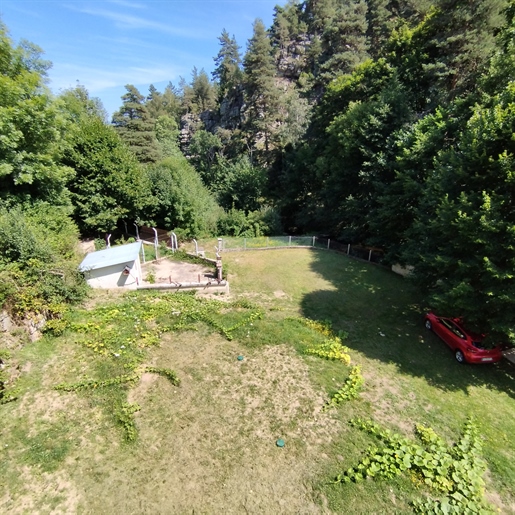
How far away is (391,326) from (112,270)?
13363mm

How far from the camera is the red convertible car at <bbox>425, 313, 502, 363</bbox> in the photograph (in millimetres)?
10445

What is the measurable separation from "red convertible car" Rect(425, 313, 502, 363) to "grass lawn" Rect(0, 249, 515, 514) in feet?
1.33

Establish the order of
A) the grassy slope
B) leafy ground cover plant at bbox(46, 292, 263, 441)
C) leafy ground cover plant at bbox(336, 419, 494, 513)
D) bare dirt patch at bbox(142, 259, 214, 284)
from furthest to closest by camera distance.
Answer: bare dirt patch at bbox(142, 259, 214, 284)
leafy ground cover plant at bbox(46, 292, 263, 441)
the grassy slope
leafy ground cover plant at bbox(336, 419, 494, 513)

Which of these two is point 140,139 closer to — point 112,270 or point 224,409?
point 112,270

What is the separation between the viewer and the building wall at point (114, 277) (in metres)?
14.1

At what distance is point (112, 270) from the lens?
14281 mm

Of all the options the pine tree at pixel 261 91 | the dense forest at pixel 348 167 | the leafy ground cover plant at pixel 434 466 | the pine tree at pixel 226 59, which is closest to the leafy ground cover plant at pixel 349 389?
the leafy ground cover plant at pixel 434 466

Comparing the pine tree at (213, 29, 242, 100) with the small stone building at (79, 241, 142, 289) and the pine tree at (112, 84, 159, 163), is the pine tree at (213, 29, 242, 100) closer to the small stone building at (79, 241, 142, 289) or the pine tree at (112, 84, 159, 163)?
the pine tree at (112, 84, 159, 163)

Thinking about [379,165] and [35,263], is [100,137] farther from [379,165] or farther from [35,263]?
[379,165]

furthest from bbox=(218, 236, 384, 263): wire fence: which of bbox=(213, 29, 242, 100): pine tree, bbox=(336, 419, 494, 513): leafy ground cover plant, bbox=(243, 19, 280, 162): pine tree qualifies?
bbox=(213, 29, 242, 100): pine tree

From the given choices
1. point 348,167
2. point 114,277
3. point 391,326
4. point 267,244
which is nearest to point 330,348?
point 391,326

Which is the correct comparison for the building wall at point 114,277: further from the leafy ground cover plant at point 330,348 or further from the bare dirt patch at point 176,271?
the leafy ground cover plant at point 330,348

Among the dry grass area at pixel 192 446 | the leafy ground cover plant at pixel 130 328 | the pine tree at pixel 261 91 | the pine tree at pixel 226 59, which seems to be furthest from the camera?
the pine tree at pixel 226 59

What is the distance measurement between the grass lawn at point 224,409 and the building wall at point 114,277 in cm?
87
